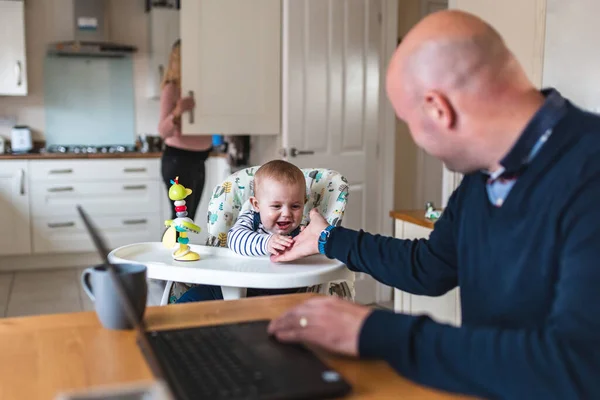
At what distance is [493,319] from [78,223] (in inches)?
182

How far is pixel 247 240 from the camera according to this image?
207cm

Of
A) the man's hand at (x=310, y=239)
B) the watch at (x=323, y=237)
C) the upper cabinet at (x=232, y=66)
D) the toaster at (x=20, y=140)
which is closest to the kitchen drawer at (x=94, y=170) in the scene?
the toaster at (x=20, y=140)

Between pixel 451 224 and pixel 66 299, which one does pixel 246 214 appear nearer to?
pixel 451 224

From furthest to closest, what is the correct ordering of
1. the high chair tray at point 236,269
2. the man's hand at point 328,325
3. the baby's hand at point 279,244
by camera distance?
the baby's hand at point 279,244 → the high chair tray at point 236,269 → the man's hand at point 328,325

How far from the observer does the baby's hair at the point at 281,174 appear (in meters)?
2.20

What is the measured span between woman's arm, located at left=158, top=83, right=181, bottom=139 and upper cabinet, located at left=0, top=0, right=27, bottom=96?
67.0 inches

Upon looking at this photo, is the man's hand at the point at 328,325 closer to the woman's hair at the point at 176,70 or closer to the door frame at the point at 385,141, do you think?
the door frame at the point at 385,141

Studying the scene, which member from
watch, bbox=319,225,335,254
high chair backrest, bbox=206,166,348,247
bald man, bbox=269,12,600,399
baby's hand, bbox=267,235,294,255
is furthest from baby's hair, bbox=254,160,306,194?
bald man, bbox=269,12,600,399

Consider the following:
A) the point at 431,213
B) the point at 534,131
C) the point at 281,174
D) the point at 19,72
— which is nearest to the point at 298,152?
the point at 431,213

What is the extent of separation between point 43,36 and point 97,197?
1554 millimetres

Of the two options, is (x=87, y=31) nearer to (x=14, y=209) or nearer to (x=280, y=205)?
(x=14, y=209)

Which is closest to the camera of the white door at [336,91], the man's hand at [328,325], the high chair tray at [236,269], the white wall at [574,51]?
the man's hand at [328,325]

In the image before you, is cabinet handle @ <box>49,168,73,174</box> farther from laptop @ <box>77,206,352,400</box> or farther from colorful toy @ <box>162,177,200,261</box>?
laptop @ <box>77,206,352,400</box>

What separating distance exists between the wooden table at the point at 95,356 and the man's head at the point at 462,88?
0.37 metres
